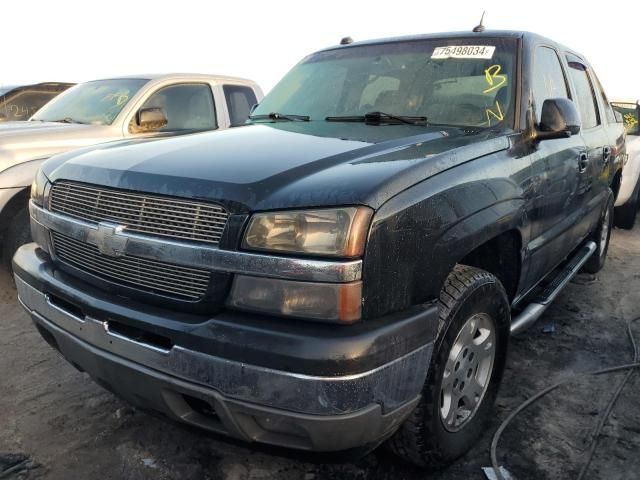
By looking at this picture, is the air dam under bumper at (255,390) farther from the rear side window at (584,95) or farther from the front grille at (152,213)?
the rear side window at (584,95)

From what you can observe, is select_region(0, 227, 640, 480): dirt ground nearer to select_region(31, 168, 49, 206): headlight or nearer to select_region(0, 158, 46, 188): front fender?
select_region(31, 168, 49, 206): headlight

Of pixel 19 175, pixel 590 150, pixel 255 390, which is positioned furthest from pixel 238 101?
pixel 255 390

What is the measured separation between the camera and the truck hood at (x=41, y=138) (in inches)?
171

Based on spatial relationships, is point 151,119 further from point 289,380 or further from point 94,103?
point 289,380

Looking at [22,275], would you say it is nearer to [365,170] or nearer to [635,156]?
[365,170]

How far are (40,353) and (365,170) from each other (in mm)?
2700

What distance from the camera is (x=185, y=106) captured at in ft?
18.7

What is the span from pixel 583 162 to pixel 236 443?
2867 mm

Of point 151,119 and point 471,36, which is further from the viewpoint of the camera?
point 151,119

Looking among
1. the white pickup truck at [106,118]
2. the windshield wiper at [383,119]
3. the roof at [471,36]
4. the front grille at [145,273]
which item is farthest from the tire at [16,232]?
the roof at [471,36]

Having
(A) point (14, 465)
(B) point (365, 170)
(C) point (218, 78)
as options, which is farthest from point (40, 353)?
(C) point (218, 78)

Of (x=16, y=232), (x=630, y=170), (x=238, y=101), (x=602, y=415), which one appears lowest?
(x=602, y=415)

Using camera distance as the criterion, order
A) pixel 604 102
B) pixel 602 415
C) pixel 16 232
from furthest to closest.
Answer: pixel 604 102
pixel 16 232
pixel 602 415

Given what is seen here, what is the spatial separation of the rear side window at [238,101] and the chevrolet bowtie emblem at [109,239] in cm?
406
